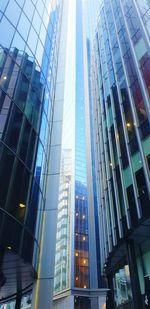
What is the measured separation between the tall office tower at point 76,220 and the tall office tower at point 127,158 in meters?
11.4

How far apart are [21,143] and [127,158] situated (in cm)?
745

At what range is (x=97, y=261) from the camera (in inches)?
2025

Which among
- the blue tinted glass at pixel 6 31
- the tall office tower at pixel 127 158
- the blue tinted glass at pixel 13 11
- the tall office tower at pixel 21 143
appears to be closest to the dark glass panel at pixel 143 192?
the tall office tower at pixel 127 158

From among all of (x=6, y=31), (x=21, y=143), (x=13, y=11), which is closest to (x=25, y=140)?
(x=21, y=143)

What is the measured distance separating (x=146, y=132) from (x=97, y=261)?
40293 millimetres

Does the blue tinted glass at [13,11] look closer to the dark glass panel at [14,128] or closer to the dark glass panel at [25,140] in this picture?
the dark glass panel at [14,128]

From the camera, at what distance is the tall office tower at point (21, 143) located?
46.7ft

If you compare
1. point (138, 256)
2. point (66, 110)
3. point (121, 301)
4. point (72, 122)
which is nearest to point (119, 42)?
point (138, 256)

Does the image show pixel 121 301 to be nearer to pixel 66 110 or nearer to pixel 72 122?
pixel 72 122

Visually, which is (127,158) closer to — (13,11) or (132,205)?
(132,205)

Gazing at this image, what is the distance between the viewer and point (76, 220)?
5531 cm

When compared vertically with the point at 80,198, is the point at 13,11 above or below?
below

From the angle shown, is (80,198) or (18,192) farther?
(80,198)

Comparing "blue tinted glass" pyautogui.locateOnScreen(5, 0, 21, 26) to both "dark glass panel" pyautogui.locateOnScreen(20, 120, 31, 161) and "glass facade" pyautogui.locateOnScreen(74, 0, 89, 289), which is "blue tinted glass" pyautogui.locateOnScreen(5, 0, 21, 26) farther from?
"glass facade" pyautogui.locateOnScreen(74, 0, 89, 289)
